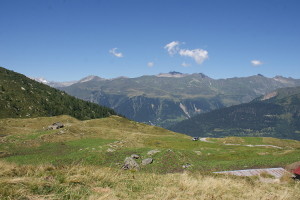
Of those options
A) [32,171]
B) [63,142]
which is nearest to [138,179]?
[32,171]

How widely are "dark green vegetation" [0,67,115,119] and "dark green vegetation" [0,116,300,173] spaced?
47.4 metres

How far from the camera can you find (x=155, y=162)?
4116 cm

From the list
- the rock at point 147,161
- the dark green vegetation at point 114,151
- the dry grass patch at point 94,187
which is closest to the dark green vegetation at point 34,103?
the dark green vegetation at point 114,151

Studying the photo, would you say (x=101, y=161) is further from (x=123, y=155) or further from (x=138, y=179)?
(x=138, y=179)

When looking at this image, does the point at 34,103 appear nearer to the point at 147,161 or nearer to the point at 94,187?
the point at 147,161

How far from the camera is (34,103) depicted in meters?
159

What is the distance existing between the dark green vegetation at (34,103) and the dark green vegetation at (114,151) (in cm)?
4744

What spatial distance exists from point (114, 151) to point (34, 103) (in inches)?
5075

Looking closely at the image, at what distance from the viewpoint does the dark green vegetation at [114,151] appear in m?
40.6

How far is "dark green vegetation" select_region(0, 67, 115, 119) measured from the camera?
465 ft

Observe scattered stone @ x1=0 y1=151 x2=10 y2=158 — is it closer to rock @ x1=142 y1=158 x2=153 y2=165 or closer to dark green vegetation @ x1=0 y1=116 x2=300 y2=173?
Result: dark green vegetation @ x1=0 y1=116 x2=300 y2=173

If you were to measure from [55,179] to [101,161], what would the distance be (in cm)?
3263

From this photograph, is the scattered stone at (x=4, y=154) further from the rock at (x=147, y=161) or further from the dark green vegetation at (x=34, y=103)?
the dark green vegetation at (x=34, y=103)

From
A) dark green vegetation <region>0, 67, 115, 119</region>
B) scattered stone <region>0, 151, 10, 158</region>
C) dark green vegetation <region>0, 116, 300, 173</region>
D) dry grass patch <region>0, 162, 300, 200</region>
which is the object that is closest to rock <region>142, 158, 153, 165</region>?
dark green vegetation <region>0, 116, 300, 173</region>
